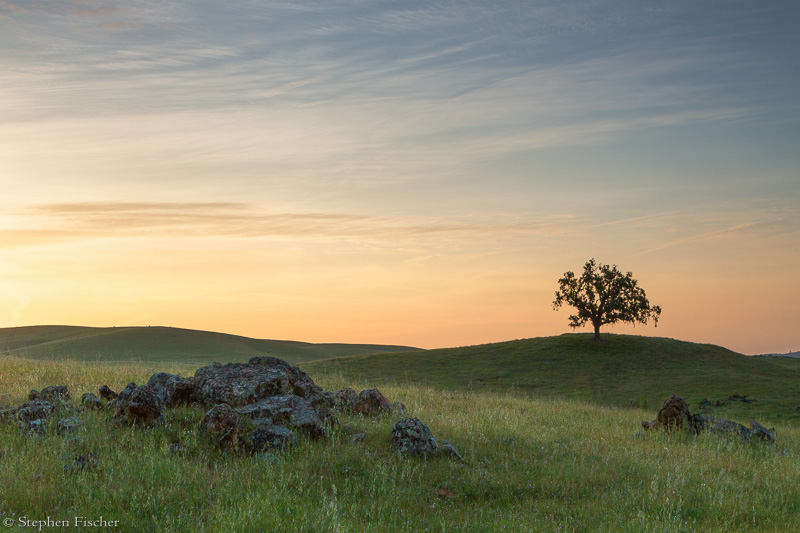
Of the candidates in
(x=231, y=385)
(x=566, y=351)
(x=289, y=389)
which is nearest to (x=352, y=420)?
(x=289, y=389)

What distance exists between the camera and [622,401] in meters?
40.2

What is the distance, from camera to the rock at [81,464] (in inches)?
394

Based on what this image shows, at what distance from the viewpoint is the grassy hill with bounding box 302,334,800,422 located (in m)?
41.0

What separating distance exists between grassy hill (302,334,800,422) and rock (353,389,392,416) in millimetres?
23257

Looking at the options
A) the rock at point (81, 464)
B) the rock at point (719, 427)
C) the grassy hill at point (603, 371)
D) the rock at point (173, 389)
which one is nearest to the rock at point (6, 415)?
the rock at point (173, 389)

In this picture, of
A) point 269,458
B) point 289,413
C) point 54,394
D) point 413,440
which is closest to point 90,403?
point 54,394

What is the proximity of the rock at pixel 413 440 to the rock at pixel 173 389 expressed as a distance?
585 cm

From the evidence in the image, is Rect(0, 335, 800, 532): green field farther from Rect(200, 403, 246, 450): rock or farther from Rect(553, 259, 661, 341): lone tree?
Rect(553, 259, 661, 341): lone tree

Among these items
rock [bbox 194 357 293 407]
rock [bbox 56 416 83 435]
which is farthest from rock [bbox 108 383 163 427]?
rock [bbox 194 357 293 407]

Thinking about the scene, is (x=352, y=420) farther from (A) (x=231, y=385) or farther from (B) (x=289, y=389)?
(A) (x=231, y=385)

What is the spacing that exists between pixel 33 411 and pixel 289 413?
5750mm

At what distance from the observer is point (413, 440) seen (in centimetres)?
1196

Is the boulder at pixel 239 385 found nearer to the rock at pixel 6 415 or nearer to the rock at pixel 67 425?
the rock at pixel 67 425

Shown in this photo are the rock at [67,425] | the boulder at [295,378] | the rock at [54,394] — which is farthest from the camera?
the boulder at [295,378]
